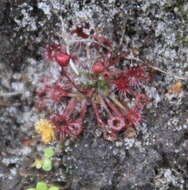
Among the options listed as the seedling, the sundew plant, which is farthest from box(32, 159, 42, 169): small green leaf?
the sundew plant

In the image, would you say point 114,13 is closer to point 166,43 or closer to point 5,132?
point 166,43

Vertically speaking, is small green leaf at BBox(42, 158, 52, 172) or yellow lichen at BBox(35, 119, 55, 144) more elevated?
yellow lichen at BBox(35, 119, 55, 144)

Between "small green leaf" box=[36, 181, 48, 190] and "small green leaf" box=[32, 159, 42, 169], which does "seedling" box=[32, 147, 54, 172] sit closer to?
"small green leaf" box=[32, 159, 42, 169]

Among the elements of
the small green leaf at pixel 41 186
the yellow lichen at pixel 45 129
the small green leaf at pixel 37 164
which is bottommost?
the small green leaf at pixel 41 186

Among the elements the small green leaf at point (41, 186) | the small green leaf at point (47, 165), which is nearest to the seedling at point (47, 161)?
the small green leaf at point (47, 165)

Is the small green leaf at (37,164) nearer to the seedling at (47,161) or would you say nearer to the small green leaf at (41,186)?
the seedling at (47,161)

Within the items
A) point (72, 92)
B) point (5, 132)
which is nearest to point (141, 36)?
point (72, 92)

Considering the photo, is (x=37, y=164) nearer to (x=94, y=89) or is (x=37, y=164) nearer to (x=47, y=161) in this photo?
(x=47, y=161)
